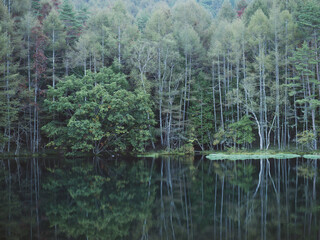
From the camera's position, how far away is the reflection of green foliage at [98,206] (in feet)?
18.5

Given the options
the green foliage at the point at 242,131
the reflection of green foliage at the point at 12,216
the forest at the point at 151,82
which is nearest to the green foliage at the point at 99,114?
the forest at the point at 151,82

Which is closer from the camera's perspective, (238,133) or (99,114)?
(99,114)

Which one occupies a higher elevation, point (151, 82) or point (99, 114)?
point (151, 82)

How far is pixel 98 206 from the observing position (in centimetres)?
724

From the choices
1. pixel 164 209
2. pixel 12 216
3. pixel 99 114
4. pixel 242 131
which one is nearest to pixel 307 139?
pixel 242 131

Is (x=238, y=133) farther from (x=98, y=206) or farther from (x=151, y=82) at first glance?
(x=98, y=206)

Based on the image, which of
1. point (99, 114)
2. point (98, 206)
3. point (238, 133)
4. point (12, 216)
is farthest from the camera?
point (238, 133)

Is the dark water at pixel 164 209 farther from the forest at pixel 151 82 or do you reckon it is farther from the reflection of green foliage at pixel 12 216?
the forest at pixel 151 82

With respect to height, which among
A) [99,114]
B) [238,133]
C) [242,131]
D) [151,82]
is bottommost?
[238,133]

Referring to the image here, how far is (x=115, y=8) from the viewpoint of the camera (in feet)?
108

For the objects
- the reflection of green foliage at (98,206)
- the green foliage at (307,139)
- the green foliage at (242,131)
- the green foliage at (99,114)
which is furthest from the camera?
the green foliage at (242,131)

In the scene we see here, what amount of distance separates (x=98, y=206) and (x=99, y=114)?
54.0ft

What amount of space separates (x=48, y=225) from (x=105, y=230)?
1187 mm

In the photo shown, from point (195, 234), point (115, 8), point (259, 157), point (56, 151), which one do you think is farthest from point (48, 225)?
point (115, 8)
